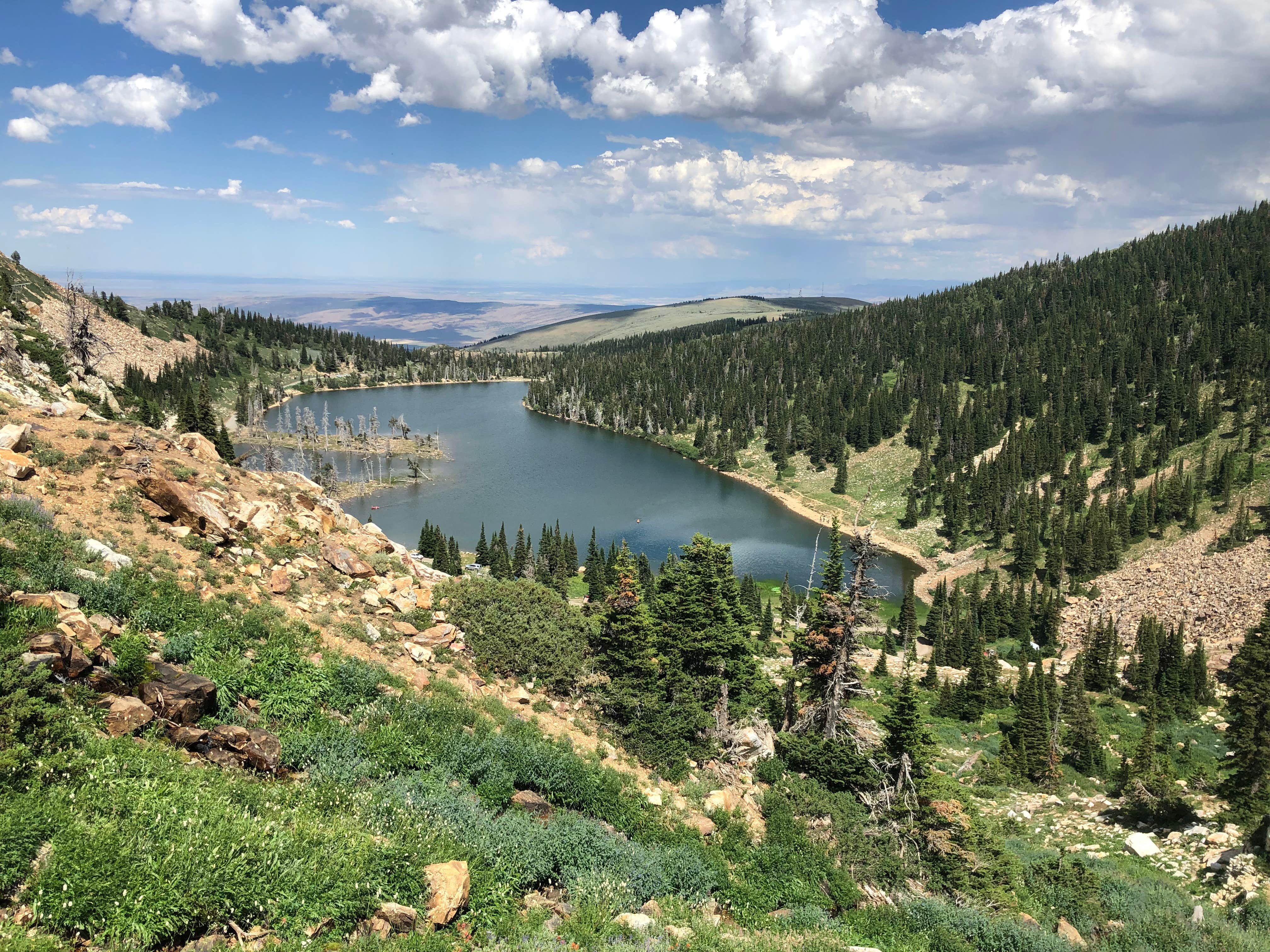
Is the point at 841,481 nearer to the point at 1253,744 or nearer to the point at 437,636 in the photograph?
the point at 1253,744

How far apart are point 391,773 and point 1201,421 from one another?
435ft

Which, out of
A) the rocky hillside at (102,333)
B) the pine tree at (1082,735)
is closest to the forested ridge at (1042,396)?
the pine tree at (1082,735)

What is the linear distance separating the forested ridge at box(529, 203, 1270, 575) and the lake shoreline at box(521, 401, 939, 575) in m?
4.46

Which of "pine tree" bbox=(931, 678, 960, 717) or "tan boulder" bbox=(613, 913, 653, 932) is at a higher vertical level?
"tan boulder" bbox=(613, 913, 653, 932)

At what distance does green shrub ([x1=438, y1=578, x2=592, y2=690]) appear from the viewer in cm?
2453

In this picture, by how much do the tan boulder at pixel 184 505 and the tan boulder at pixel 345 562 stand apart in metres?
3.80

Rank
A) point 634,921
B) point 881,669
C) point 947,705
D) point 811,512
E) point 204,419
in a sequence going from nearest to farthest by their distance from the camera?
point 634,921
point 947,705
point 881,669
point 204,419
point 811,512

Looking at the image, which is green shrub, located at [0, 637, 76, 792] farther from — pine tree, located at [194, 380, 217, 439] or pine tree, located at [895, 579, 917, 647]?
pine tree, located at [895, 579, 917, 647]

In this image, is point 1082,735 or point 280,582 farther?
point 1082,735

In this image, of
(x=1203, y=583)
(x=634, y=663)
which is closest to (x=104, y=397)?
(x=634, y=663)

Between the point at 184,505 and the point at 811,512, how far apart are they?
10866cm

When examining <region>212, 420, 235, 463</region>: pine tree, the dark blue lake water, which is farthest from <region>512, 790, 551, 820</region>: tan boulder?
the dark blue lake water

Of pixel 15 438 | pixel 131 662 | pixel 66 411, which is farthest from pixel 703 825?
pixel 66 411

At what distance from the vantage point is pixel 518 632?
2538cm
